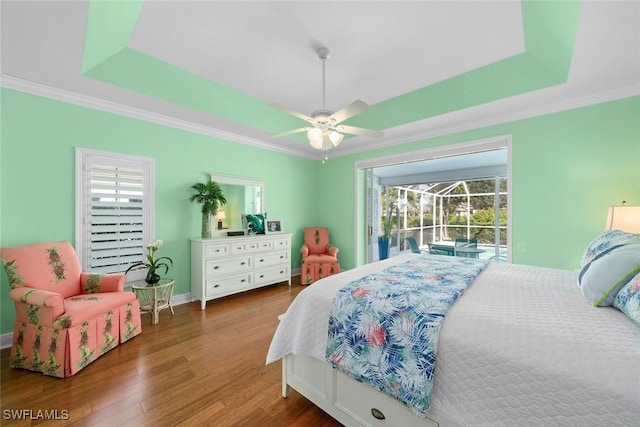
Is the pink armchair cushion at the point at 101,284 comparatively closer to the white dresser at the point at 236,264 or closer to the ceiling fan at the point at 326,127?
the white dresser at the point at 236,264

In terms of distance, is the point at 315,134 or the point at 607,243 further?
the point at 315,134

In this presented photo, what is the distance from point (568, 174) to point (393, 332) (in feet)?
10.1

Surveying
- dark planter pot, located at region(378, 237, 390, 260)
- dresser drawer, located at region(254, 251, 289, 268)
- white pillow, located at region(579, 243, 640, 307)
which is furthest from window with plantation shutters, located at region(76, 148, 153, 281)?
dark planter pot, located at region(378, 237, 390, 260)

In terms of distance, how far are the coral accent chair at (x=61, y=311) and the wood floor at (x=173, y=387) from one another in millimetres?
117

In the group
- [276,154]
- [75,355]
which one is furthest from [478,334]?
[276,154]

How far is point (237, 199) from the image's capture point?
4129mm

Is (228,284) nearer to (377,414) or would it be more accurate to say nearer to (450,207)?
(377,414)

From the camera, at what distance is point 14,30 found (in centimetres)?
187

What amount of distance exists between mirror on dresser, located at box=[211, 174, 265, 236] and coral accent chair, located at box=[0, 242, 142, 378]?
4.96 feet

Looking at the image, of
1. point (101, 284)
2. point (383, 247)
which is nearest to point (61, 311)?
point (101, 284)

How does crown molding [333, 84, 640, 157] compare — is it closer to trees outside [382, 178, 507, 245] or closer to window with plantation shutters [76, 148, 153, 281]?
trees outside [382, 178, 507, 245]

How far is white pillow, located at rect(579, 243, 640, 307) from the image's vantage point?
4.08 feet

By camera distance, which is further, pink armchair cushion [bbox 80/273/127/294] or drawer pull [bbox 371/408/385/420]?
pink armchair cushion [bbox 80/273/127/294]

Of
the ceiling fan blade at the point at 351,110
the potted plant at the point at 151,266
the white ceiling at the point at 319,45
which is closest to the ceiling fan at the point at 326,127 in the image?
the ceiling fan blade at the point at 351,110
